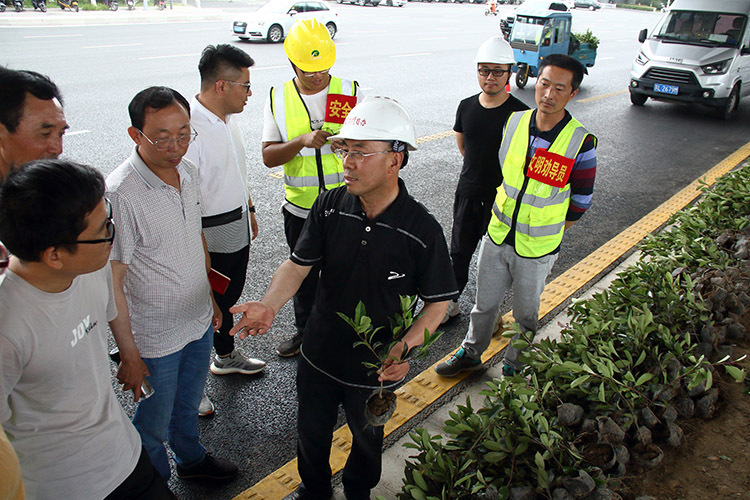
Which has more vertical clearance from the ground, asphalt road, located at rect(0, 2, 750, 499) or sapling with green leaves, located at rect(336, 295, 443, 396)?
sapling with green leaves, located at rect(336, 295, 443, 396)

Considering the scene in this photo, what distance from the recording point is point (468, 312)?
465 centimetres

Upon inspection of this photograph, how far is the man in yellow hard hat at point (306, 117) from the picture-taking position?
11.3 feet

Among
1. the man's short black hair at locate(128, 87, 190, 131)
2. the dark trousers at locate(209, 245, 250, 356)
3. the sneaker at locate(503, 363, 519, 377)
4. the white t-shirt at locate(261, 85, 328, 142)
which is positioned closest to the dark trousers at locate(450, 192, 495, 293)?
the sneaker at locate(503, 363, 519, 377)

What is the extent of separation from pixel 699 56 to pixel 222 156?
37.5 ft

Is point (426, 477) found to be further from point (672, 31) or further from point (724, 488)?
point (672, 31)

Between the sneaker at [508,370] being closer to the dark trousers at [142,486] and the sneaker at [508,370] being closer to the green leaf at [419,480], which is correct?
the green leaf at [419,480]

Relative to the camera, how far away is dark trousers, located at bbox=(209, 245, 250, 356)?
3430 millimetres

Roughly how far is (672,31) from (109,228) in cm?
1331

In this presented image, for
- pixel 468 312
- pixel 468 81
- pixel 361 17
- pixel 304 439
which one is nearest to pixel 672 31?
pixel 468 81

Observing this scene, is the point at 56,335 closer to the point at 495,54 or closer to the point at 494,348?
the point at 494,348

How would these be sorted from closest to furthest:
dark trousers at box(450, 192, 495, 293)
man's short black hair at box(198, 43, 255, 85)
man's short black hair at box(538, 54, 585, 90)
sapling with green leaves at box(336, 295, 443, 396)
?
1. sapling with green leaves at box(336, 295, 443, 396)
2. man's short black hair at box(198, 43, 255, 85)
3. man's short black hair at box(538, 54, 585, 90)
4. dark trousers at box(450, 192, 495, 293)

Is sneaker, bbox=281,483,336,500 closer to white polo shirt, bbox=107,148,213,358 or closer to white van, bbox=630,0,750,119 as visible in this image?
white polo shirt, bbox=107,148,213,358

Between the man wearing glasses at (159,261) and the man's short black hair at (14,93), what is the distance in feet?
Result: 1.23

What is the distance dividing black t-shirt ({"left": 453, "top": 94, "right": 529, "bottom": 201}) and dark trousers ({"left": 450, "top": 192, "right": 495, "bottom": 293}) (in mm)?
72
